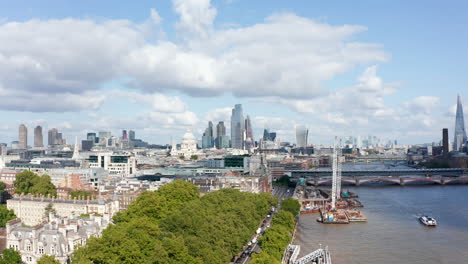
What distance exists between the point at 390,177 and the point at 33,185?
80.0 m

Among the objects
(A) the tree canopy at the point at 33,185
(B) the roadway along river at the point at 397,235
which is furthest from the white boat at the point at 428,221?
(A) the tree canopy at the point at 33,185

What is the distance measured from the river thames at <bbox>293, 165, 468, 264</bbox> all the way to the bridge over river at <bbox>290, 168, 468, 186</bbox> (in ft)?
87.3

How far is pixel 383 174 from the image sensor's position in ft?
Answer: 368

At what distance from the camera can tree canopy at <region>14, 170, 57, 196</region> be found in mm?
56438

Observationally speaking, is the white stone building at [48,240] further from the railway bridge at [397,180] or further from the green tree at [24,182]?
the railway bridge at [397,180]

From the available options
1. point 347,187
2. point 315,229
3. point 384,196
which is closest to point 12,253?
point 315,229

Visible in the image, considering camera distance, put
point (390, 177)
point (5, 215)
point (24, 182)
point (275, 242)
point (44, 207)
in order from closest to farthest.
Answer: point (275, 242) → point (5, 215) → point (44, 207) → point (24, 182) → point (390, 177)

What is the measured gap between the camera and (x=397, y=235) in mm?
46906

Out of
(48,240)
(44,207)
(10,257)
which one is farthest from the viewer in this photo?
(44,207)

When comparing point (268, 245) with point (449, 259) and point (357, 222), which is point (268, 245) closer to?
point (449, 259)

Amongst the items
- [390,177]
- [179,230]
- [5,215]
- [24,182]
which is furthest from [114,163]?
[179,230]

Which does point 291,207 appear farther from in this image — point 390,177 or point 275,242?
point 390,177

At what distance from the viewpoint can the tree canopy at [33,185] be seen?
2222 inches

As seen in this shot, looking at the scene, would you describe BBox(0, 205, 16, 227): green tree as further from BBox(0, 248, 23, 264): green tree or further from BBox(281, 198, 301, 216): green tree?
BBox(281, 198, 301, 216): green tree
